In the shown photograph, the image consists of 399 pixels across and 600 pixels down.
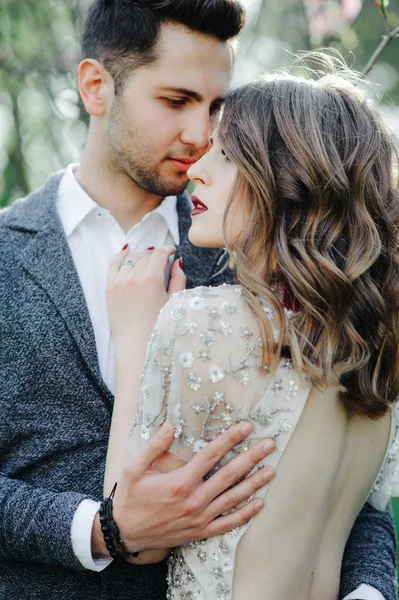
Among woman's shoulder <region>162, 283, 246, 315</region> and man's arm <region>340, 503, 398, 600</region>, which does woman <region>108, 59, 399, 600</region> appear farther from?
man's arm <region>340, 503, 398, 600</region>

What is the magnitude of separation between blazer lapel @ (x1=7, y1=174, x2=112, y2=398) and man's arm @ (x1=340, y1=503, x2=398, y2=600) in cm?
84

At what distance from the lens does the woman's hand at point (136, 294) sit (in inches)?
82.3

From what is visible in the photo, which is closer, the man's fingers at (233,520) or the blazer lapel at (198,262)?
the man's fingers at (233,520)

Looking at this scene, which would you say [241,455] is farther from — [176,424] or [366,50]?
[366,50]

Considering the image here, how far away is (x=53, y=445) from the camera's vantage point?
2.20m

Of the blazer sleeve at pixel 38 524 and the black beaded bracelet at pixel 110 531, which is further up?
the black beaded bracelet at pixel 110 531

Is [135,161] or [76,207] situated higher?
[135,161]

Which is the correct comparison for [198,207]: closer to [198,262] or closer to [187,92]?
[198,262]

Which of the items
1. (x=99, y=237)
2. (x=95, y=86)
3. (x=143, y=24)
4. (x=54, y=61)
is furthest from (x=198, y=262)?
(x=54, y=61)

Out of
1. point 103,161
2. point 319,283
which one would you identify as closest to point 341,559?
point 319,283

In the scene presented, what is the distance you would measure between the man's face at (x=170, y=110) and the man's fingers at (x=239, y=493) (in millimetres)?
1275

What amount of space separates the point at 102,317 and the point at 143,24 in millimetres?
1080

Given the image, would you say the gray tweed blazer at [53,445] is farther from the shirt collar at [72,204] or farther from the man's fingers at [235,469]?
the man's fingers at [235,469]

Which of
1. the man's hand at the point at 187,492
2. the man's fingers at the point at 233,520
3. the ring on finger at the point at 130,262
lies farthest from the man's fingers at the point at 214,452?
the ring on finger at the point at 130,262
